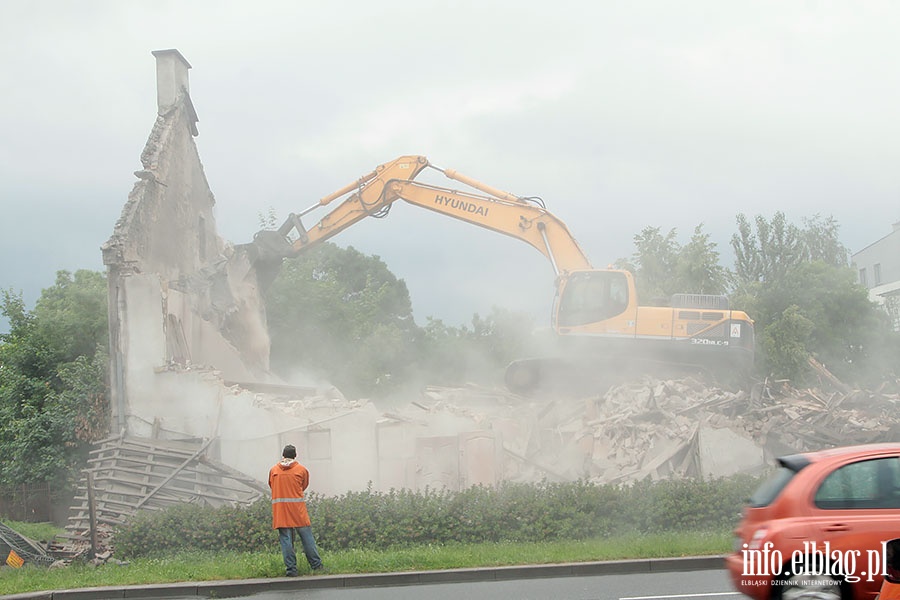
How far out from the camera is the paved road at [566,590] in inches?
394

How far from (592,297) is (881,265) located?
45.9 metres

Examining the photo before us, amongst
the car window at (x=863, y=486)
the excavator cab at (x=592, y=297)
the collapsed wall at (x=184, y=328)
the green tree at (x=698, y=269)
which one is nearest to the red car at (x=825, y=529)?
the car window at (x=863, y=486)

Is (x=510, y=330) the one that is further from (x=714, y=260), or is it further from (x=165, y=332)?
(x=165, y=332)

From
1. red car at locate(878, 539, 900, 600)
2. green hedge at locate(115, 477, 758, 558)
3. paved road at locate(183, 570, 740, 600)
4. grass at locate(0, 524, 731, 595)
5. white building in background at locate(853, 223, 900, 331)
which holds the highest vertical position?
white building in background at locate(853, 223, 900, 331)

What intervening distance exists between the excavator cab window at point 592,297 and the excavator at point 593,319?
0.02 metres

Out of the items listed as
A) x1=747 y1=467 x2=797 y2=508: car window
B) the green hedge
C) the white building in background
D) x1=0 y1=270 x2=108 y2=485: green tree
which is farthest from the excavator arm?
the white building in background

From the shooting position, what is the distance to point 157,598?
1124 cm

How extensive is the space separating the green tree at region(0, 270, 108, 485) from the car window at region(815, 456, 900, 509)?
791 inches

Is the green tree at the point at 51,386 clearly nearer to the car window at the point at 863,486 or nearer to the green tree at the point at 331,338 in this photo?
the green tree at the point at 331,338

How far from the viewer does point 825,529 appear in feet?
23.7

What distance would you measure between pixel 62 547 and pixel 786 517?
43.6ft

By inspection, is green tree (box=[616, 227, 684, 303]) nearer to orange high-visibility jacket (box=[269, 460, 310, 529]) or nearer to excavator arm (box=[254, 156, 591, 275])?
excavator arm (box=[254, 156, 591, 275])

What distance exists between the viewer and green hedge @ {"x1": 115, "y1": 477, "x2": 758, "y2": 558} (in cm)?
1338

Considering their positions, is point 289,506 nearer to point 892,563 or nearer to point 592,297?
point 892,563
